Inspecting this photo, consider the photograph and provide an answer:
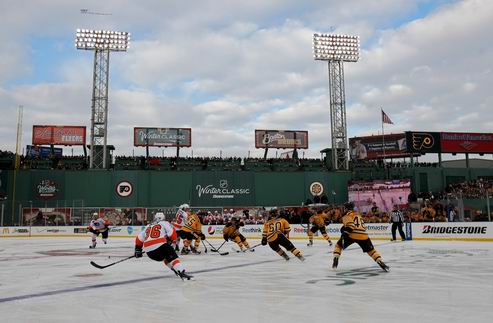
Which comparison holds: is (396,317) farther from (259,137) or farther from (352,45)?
(259,137)

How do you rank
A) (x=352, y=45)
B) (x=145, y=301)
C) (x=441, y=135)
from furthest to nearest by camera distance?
Answer: (x=441, y=135), (x=352, y=45), (x=145, y=301)

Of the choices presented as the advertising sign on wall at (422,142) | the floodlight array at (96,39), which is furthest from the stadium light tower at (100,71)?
the advertising sign on wall at (422,142)

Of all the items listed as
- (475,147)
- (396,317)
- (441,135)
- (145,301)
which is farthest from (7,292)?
(475,147)

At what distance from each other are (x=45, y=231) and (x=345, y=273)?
29.4m

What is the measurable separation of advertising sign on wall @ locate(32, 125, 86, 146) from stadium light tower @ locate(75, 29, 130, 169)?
1043 cm

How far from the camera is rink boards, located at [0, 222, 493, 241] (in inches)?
879

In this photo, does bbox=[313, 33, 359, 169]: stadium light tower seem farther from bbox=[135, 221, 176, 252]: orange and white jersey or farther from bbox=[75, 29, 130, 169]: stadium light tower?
bbox=[135, 221, 176, 252]: orange and white jersey

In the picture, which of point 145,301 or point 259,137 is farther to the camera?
point 259,137

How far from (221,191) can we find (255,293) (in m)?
38.8

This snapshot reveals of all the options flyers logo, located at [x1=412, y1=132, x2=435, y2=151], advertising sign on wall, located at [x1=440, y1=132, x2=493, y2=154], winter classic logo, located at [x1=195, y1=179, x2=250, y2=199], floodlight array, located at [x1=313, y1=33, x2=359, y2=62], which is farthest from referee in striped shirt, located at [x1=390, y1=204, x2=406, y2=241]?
advertising sign on wall, located at [x1=440, y1=132, x2=493, y2=154]

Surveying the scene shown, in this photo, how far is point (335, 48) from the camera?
48656 millimetres

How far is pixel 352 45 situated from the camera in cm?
4941

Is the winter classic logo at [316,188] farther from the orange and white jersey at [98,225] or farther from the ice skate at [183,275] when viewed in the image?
the ice skate at [183,275]

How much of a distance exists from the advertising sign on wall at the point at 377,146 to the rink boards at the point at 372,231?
120ft
